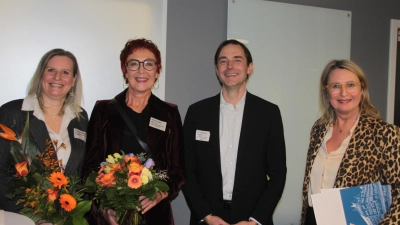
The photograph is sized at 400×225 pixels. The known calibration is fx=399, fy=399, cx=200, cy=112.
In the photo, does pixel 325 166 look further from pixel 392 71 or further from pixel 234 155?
pixel 392 71

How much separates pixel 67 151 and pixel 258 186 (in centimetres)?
138

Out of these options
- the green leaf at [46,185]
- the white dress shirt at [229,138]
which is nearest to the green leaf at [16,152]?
the green leaf at [46,185]

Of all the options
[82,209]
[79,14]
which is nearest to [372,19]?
[79,14]

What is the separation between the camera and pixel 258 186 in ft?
9.44

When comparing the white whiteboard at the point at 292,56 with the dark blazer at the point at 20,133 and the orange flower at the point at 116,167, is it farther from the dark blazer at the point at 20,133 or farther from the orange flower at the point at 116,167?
the orange flower at the point at 116,167

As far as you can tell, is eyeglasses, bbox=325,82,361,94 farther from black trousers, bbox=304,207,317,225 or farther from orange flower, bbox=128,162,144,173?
orange flower, bbox=128,162,144,173

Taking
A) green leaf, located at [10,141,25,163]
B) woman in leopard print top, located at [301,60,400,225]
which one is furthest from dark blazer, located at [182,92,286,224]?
green leaf, located at [10,141,25,163]

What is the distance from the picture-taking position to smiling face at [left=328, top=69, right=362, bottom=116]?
2549mm

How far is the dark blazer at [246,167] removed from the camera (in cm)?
281

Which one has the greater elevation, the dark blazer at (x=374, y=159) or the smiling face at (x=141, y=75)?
the smiling face at (x=141, y=75)

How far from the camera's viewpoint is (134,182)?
2.11 metres

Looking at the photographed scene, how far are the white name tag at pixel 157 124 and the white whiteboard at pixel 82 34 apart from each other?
3.43ft

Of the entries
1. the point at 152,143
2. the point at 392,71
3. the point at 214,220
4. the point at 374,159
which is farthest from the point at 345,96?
the point at 392,71

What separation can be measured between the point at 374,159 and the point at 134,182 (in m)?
1.42
